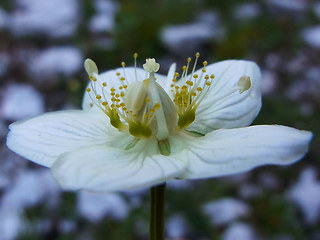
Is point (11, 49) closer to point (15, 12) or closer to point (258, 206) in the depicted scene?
point (15, 12)

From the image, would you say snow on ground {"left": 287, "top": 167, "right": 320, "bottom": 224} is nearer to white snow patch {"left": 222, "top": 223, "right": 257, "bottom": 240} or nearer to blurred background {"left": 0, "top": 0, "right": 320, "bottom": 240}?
blurred background {"left": 0, "top": 0, "right": 320, "bottom": 240}

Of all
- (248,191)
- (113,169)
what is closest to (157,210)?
(113,169)

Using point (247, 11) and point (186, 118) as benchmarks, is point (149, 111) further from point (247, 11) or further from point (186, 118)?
Result: point (247, 11)

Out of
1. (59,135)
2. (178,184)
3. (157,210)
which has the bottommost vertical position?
(178,184)

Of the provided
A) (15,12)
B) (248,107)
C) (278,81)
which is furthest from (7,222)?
(15,12)

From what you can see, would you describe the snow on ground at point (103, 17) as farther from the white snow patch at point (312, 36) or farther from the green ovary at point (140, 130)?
the green ovary at point (140, 130)

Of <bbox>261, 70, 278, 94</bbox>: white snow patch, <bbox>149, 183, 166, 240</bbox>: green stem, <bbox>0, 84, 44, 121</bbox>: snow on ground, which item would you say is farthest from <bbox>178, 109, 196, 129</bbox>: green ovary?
<bbox>261, 70, 278, 94</bbox>: white snow patch

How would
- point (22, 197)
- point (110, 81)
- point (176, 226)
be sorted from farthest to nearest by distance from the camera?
1. point (22, 197)
2. point (176, 226)
3. point (110, 81)

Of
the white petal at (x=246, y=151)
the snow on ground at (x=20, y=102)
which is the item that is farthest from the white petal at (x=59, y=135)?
the snow on ground at (x=20, y=102)
